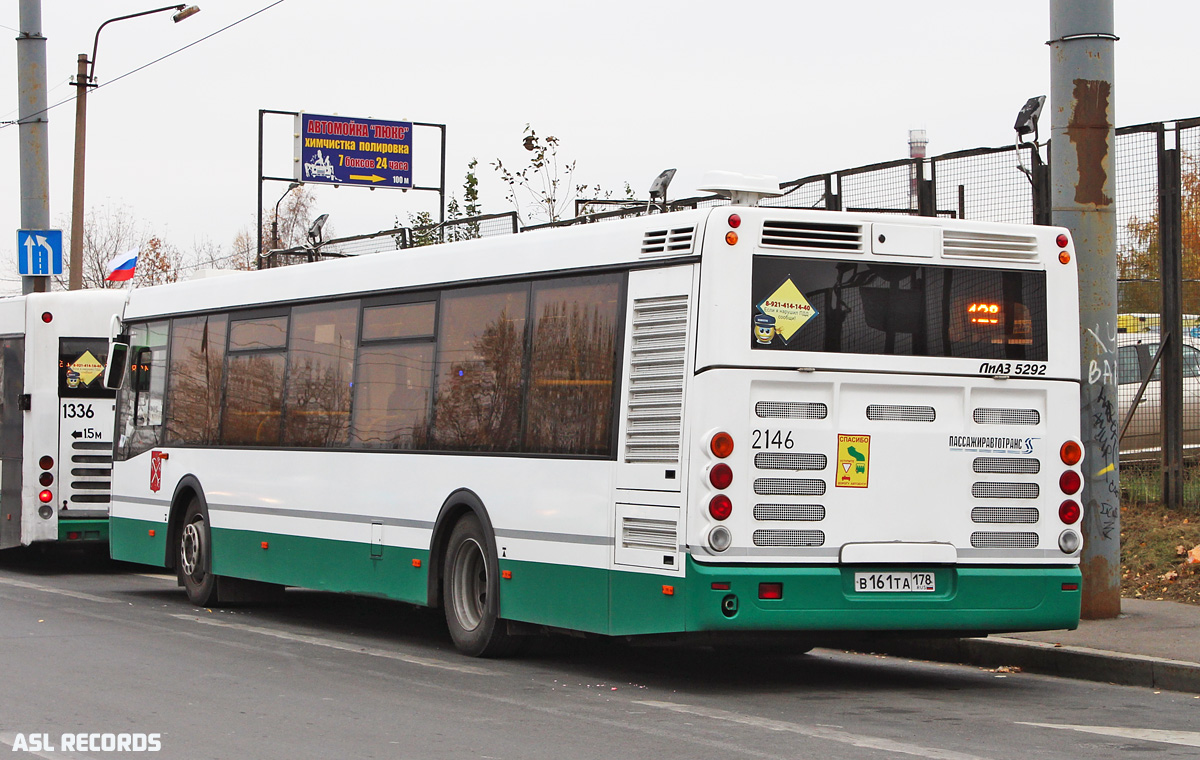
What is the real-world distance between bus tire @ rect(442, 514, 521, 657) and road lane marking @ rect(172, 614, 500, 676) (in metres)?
0.29

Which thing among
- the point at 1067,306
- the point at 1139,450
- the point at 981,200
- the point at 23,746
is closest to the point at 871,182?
the point at 981,200

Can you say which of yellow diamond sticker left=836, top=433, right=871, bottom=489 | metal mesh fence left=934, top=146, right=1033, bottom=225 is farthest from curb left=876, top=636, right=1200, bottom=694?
metal mesh fence left=934, top=146, right=1033, bottom=225

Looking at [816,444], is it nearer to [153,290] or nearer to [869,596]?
[869,596]

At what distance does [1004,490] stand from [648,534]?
7.11 feet

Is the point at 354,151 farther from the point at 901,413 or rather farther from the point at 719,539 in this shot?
the point at 719,539

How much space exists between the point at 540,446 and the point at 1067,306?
3401 millimetres

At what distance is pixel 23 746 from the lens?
25.2 feet

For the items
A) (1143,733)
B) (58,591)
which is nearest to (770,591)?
(1143,733)

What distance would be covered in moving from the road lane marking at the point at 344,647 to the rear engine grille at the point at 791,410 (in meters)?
2.49

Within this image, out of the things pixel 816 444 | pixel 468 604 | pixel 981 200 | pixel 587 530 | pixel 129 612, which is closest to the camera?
pixel 816 444

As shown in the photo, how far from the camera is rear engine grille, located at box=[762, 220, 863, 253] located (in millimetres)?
9633

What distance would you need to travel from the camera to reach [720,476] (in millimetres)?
9367

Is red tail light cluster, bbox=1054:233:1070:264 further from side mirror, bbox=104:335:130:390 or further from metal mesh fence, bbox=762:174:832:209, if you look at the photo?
side mirror, bbox=104:335:130:390

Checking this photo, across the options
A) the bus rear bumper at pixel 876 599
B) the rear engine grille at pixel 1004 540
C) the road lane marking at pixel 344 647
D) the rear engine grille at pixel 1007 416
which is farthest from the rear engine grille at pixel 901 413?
the road lane marking at pixel 344 647
